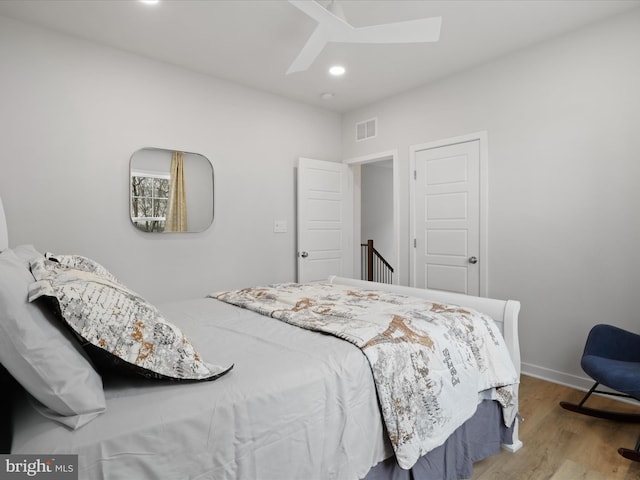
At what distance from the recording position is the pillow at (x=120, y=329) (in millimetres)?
971

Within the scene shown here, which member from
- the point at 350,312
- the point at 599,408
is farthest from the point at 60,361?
the point at 599,408

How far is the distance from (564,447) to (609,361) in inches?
24.4

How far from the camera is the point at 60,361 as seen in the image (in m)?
0.90

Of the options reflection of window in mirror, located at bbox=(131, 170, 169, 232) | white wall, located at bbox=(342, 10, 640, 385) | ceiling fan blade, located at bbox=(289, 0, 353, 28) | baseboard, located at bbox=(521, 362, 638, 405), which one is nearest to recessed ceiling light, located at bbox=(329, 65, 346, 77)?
white wall, located at bbox=(342, 10, 640, 385)

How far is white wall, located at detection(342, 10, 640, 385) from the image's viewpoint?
106 inches

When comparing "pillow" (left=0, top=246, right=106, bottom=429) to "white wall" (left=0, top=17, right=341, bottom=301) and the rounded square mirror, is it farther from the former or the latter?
the rounded square mirror

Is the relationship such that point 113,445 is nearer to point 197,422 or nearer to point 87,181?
point 197,422

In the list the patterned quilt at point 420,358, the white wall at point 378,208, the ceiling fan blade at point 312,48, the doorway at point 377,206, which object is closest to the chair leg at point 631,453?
the patterned quilt at point 420,358

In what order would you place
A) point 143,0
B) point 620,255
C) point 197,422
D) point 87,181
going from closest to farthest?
point 197,422 → point 143,0 → point 620,255 → point 87,181

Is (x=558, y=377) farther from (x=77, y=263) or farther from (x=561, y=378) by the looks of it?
(x=77, y=263)

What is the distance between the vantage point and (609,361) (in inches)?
89.2

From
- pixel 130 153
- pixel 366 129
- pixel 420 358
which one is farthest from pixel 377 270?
pixel 420 358

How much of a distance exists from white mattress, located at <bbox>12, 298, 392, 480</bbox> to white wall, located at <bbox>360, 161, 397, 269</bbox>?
6029 millimetres

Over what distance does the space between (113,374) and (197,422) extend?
13.6 inches
